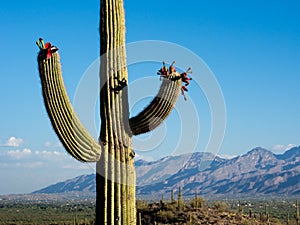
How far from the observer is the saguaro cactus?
24.8 feet

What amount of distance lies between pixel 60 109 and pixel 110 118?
0.91m

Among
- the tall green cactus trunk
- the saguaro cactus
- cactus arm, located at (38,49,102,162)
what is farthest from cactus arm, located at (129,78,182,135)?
cactus arm, located at (38,49,102,162)

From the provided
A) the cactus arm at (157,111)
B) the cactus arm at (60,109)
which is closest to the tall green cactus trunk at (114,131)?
the cactus arm at (157,111)

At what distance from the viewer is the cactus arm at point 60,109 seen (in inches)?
295

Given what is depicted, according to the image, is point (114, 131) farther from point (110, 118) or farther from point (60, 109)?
point (60, 109)

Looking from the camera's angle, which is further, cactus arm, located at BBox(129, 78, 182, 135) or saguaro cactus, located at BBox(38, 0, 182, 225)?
cactus arm, located at BBox(129, 78, 182, 135)

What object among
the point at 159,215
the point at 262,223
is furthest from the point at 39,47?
the point at 262,223

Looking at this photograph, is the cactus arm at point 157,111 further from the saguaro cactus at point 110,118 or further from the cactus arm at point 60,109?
the cactus arm at point 60,109

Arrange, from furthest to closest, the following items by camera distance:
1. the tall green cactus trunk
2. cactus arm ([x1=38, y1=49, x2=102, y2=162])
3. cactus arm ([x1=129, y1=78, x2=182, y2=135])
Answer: cactus arm ([x1=129, y1=78, x2=182, y2=135])
the tall green cactus trunk
cactus arm ([x1=38, y1=49, x2=102, y2=162])

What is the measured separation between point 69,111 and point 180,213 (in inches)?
609

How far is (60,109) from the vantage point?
758cm

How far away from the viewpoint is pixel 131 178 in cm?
827

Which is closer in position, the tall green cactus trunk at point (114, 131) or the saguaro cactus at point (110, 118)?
the saguaro cactus at point (110, 118)

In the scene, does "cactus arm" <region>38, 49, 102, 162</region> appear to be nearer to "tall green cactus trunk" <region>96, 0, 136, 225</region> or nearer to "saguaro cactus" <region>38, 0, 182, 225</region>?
"saguaro cactus" <region>38, 0, 182, 225</region>
